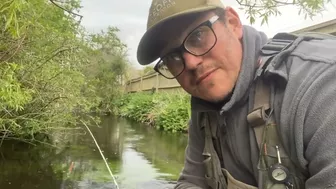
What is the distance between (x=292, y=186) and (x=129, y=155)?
7.42 metres

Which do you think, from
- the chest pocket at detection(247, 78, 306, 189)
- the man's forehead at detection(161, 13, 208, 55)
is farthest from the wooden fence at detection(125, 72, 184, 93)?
the chest pocket at detection(247, 78, 306, 189)

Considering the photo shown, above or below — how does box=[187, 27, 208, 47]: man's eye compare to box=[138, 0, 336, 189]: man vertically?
above

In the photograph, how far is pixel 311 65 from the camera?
1341 millimetres

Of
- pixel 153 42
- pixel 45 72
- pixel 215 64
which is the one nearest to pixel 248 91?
pixel 215 64

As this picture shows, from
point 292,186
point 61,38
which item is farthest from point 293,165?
point 61,38

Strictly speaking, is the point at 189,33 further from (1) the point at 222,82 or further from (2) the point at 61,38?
(2) the point at 61,38

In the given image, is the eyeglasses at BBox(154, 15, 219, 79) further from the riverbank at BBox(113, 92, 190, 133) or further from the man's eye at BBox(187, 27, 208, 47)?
the riverbank at BBox(113, 92, 190, 133)

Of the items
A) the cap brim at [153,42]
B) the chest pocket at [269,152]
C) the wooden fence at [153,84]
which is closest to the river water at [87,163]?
the cap brim at [153,42]

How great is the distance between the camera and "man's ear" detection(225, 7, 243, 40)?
1.69 m

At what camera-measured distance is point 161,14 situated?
5.21 feet

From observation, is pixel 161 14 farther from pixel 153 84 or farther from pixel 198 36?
pixel 153 84

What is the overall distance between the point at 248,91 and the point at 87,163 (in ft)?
20.9

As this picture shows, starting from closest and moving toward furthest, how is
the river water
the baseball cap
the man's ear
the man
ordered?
1. the man
2. the baseball cap
3. the man's ear
4. the river water

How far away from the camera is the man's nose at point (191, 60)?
5.29 ft
